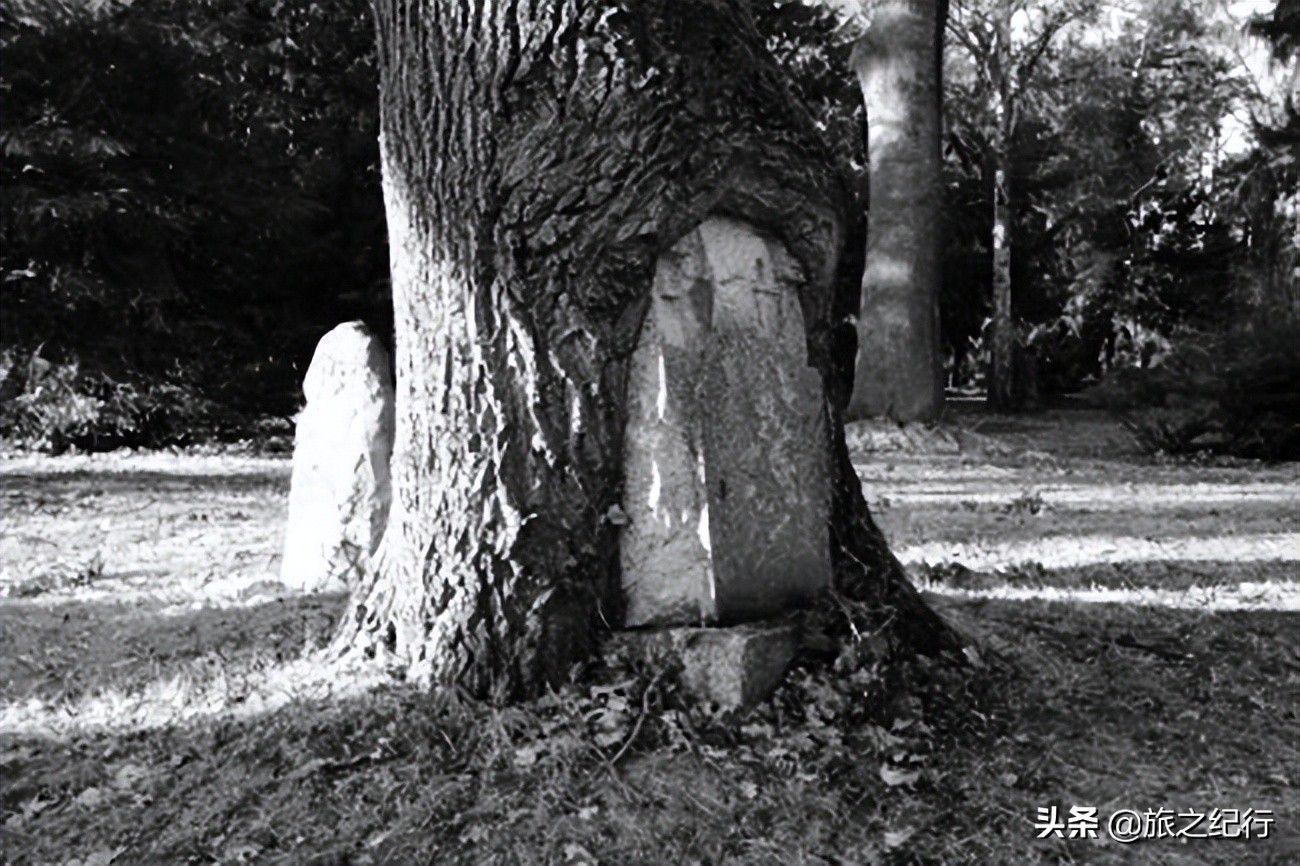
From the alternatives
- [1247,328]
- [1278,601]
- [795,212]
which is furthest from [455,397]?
[1247,328]

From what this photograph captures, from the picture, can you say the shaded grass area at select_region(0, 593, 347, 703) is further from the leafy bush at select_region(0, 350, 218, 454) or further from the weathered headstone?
the leafy bush at select_region(0, 350, 218, 454)

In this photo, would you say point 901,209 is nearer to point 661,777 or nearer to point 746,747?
point 746,747

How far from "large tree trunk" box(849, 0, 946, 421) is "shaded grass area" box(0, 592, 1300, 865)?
10.9 meters

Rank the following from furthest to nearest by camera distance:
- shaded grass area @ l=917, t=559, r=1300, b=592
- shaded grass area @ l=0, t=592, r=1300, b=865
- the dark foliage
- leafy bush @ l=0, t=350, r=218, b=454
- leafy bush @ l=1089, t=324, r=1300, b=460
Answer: leafy bush @ l=0, t=350, r=218, b=454 < leafy bush @ l=1089, t=324, r=1300, b=460 < the dark foliage < shaded grass area @ l=917, t=559, r=1300, b=592 < shaded grass area @ l=0, t=592, r=1300, b=865

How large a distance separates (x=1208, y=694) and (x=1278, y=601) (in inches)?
75.7

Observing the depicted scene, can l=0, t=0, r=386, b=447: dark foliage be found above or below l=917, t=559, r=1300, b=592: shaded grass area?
above

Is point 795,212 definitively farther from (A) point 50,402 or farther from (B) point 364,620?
(A) point 50,402

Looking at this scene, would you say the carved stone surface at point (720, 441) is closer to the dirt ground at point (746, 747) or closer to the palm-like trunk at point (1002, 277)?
the dirt ground at point (746, 747)

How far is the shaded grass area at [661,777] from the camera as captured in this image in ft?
12.5

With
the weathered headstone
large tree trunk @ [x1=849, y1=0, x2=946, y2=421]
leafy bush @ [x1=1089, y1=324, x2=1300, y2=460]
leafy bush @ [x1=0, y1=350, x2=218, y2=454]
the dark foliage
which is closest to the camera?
the weathered headstone

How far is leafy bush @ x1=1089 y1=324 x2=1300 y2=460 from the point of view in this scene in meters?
14.4

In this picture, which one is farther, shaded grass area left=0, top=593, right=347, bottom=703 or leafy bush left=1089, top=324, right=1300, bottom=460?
leafy bush left=1089, top=324, right=1300, bottom=460

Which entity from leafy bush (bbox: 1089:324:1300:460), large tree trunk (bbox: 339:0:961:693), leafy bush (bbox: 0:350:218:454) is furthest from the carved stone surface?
leafy bush (bbox: 0:350:218:454)

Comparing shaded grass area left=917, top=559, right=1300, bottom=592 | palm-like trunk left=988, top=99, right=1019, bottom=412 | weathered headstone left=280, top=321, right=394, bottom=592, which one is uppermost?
palm-like trunk left=988, top=99, right=1019, bottom=412
